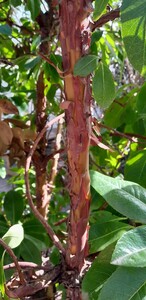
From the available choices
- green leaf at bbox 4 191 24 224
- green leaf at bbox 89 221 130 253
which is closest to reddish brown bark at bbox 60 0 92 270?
green leaf at bbox 89 221 130 253

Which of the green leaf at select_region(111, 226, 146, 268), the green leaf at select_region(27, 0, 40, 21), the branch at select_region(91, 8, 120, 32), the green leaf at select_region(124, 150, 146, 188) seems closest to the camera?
the green leaf at select_region(111, 226, 146, 268)

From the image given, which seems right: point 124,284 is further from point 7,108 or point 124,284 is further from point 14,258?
point 7,108

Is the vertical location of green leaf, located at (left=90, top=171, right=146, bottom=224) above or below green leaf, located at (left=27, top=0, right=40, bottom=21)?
below

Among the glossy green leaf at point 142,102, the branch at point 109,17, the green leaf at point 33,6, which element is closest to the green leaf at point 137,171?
the glossy green leaf at point 142,102

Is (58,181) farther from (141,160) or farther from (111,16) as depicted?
(111,16)

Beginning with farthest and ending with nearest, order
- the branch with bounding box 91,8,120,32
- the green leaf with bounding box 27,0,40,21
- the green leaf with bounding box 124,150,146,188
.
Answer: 1. the green leaf with bounding box 27,0,40,21
2. the green leaf with bounding box 124,150,146,188
3. the branch with bounding box 91,8,120,32

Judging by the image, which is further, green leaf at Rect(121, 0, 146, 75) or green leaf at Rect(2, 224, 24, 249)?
green leaf at Rect(2, 224, 24, 249)

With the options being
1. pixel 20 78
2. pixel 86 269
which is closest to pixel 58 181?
pixel 20 78

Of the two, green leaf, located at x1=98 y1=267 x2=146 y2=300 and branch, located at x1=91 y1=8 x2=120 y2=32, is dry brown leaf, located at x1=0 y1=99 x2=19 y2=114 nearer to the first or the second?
branch, located at x1=91 y1=8 x2=120 y2=32
